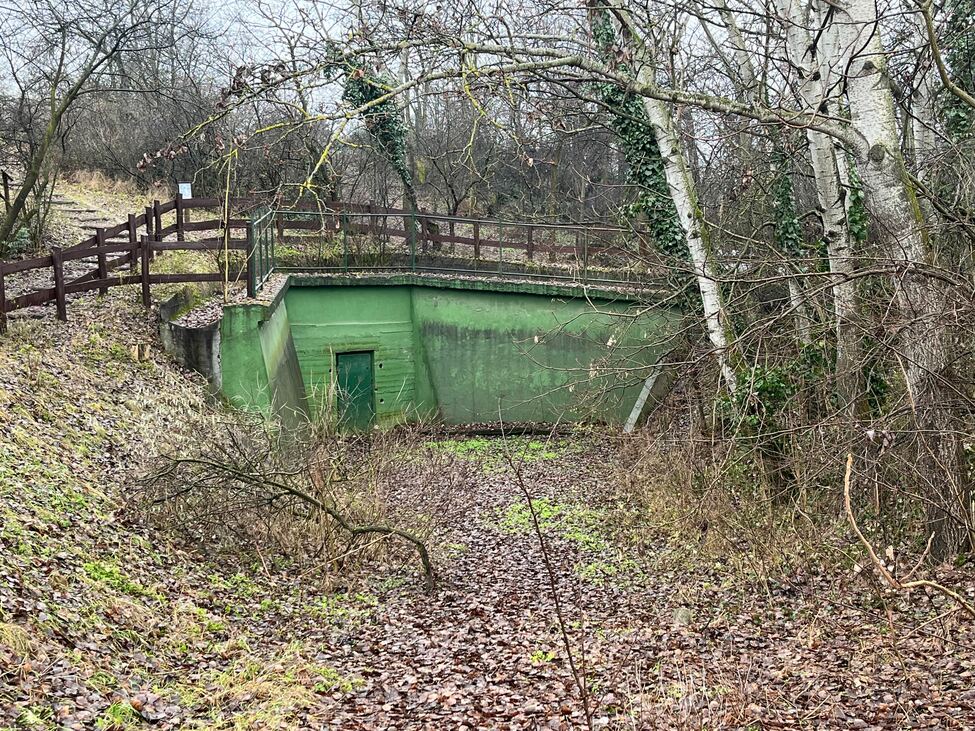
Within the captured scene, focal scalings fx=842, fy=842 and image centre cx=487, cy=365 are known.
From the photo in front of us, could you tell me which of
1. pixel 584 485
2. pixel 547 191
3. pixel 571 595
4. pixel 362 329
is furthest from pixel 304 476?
pixel 547 191

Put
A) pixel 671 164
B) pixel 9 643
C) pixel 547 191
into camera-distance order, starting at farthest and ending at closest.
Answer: pixel 547 191
pixel 671 164
pixel 9 643

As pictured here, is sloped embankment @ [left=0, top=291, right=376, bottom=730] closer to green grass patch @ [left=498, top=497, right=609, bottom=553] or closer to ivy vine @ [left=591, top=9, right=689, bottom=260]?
green grass patch @ [left=498, top=497, right=609, bottom=553]

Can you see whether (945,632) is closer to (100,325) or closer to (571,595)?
(571,595)

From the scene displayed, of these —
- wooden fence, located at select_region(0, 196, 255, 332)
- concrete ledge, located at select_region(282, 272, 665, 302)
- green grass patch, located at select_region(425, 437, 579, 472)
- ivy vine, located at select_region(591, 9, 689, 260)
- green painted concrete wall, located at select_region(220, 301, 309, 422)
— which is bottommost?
green grass patch, located at select_region(425, 437, 579, 472)

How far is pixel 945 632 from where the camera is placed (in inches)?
245

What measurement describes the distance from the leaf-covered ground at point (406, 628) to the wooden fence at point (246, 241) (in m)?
2.84

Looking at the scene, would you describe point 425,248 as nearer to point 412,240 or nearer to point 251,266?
point 412,240

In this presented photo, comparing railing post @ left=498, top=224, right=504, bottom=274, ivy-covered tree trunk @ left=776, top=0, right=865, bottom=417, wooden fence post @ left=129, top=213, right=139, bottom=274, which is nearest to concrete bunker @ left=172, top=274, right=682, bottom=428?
railing post @ left=498, top=224, right=504, bottom=274

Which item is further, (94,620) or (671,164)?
(671,164)

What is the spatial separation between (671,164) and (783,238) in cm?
229

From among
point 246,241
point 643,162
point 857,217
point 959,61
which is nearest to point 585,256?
point 643,162

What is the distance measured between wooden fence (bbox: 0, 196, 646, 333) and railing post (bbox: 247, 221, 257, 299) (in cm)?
2

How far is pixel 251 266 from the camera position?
13.5 meters

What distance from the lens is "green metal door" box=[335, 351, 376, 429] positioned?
17906 mm
